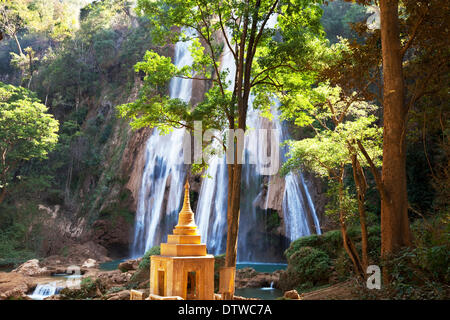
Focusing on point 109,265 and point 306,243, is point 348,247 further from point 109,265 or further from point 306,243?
point 109,265

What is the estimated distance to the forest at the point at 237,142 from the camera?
8.95 metres

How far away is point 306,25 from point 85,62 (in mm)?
31234

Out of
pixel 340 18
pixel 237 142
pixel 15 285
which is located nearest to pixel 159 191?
pixel 15 285

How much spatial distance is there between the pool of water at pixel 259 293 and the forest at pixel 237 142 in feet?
1.01

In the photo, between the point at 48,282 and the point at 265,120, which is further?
the point at 265,120

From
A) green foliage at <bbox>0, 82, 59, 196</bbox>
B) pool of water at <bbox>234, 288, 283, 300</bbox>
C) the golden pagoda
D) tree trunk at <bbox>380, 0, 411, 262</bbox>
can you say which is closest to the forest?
tree trunk at <bbox>380, 0, 411, 262</bbox>

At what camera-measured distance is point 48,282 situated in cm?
1867

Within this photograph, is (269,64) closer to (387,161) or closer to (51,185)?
(387,161)

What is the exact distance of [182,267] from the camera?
23.1ft

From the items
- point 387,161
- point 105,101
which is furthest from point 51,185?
point 387,161

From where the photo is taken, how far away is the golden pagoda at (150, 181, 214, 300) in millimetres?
6973

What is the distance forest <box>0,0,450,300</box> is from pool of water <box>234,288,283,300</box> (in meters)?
0.31

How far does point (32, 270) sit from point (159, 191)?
8963 millimetres

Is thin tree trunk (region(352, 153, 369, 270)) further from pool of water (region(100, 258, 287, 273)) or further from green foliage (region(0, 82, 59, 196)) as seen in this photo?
green foliage (region(0, 82, 59, 196))
